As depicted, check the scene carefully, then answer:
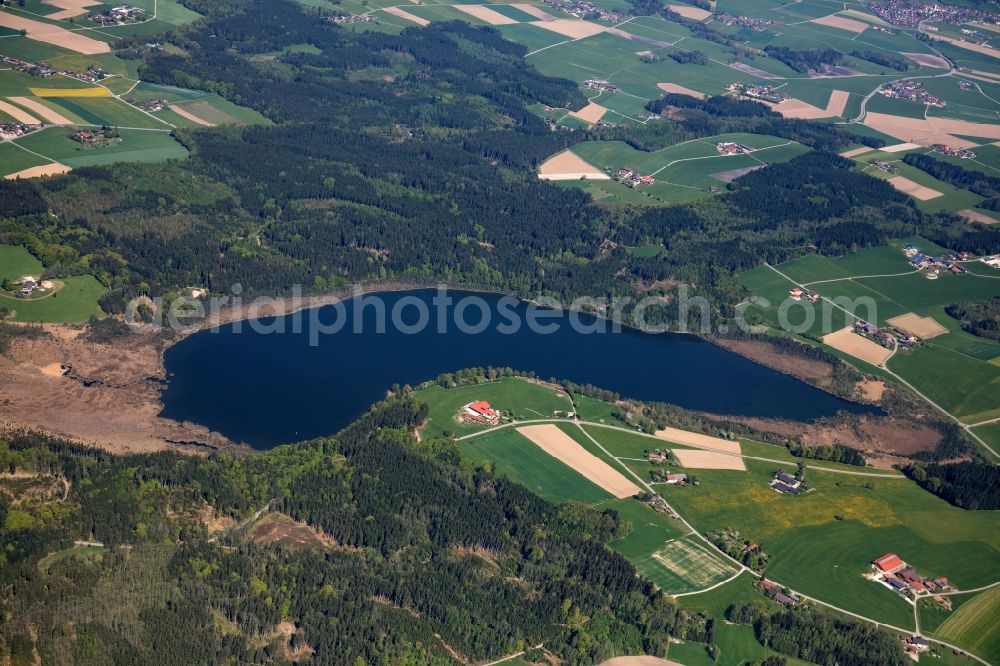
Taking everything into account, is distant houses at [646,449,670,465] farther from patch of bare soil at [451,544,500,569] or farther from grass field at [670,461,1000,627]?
patch of bare soil at [451,544,500,569]

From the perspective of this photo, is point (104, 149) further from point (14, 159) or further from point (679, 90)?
point (679, 90)

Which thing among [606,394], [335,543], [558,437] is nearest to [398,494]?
[335,543]

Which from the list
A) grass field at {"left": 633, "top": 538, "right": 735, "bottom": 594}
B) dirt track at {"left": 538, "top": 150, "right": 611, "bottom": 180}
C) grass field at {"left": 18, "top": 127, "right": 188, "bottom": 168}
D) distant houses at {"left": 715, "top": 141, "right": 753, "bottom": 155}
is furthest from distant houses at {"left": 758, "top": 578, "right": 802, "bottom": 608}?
distant houses at {"left": 715, "top": 141, "right": 753, "bottom": 155}

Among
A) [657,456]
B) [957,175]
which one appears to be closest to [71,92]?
[657,456]

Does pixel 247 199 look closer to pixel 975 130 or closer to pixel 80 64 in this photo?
pixel 80 64

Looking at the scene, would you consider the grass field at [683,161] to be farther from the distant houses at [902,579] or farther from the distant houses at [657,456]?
the distant houses at [902,579]

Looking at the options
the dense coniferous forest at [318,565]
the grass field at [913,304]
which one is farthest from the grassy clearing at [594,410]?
the grass field at [913,304]
